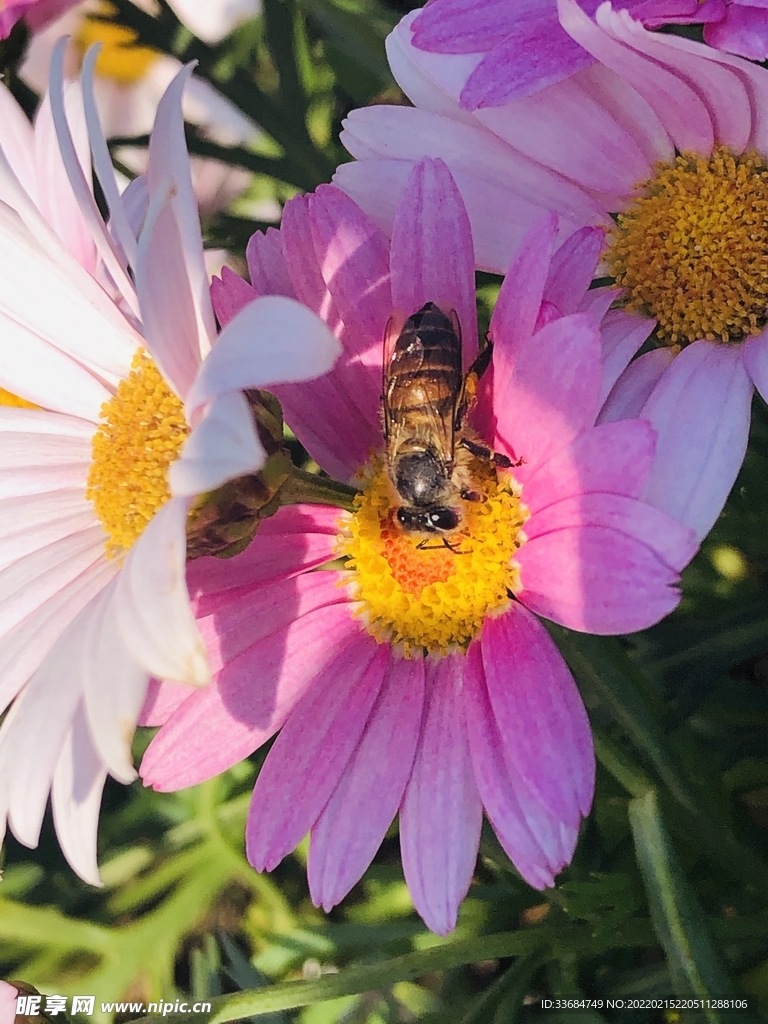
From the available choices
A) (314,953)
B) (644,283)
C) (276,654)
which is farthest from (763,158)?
(314,953)

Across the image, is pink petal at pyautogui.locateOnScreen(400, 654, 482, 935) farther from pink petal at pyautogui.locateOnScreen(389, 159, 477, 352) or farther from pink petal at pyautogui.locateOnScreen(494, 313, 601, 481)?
pink petal at pyautogui.locateOnScreen(389, 159, 477, 352)

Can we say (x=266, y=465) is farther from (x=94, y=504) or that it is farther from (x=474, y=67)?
(x=474, y=67)

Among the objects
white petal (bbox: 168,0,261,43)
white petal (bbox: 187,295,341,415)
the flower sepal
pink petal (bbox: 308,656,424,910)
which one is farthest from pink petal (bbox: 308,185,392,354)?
white petal (bbox: 168,0,261,43)

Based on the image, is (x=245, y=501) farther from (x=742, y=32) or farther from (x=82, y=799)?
(x=742, y=32)

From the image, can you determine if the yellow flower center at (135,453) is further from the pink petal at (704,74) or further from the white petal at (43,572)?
the pink petal at (704,74)

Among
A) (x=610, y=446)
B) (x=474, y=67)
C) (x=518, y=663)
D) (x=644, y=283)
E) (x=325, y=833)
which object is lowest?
(x=325, y=833)

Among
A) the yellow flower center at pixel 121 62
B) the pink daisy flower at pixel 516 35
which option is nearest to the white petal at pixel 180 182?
the pink daisy flower at pixel 516 35
